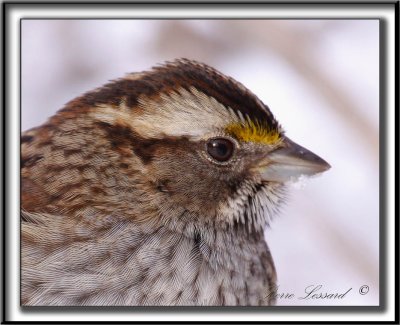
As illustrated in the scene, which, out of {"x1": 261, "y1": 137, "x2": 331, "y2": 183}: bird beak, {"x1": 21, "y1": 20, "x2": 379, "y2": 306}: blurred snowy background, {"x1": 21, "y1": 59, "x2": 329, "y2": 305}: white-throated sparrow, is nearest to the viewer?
{"x1": 21, "y1": 59, "x2": 329, "y2": 305}: white-throated sparrow

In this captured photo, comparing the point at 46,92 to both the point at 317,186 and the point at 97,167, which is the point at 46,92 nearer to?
the point at 97,167

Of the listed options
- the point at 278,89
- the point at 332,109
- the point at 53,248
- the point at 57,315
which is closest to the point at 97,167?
the point at 53,248

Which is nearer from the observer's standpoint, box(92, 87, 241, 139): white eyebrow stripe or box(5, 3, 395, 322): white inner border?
box(92, 87, 241, 139): white eyebrow stripe

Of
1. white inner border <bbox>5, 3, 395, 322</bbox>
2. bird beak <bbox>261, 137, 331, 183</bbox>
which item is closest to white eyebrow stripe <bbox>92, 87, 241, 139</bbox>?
bird beak <bbox>261, 137, 331, 183</bbox>

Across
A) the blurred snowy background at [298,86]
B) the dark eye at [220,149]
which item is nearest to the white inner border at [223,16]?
the blurred snowy background at [298,86]

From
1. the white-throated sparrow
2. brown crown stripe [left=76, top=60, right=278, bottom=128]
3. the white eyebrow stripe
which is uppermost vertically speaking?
brown crown stripe [left=76, top=60, right=278, bottom=128]

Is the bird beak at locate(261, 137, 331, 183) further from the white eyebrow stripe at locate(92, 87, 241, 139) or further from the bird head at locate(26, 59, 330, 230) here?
the white eyebrow stripe at locate(92, 87, 241, 139)

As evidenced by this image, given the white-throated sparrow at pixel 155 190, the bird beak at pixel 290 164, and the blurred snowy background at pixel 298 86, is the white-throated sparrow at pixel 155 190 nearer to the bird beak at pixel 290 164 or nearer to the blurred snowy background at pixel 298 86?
the bird beak at pixel 290 164

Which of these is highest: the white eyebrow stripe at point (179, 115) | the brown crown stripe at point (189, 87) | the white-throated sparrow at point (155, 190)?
the brown crown stripe at point (189, 87)
